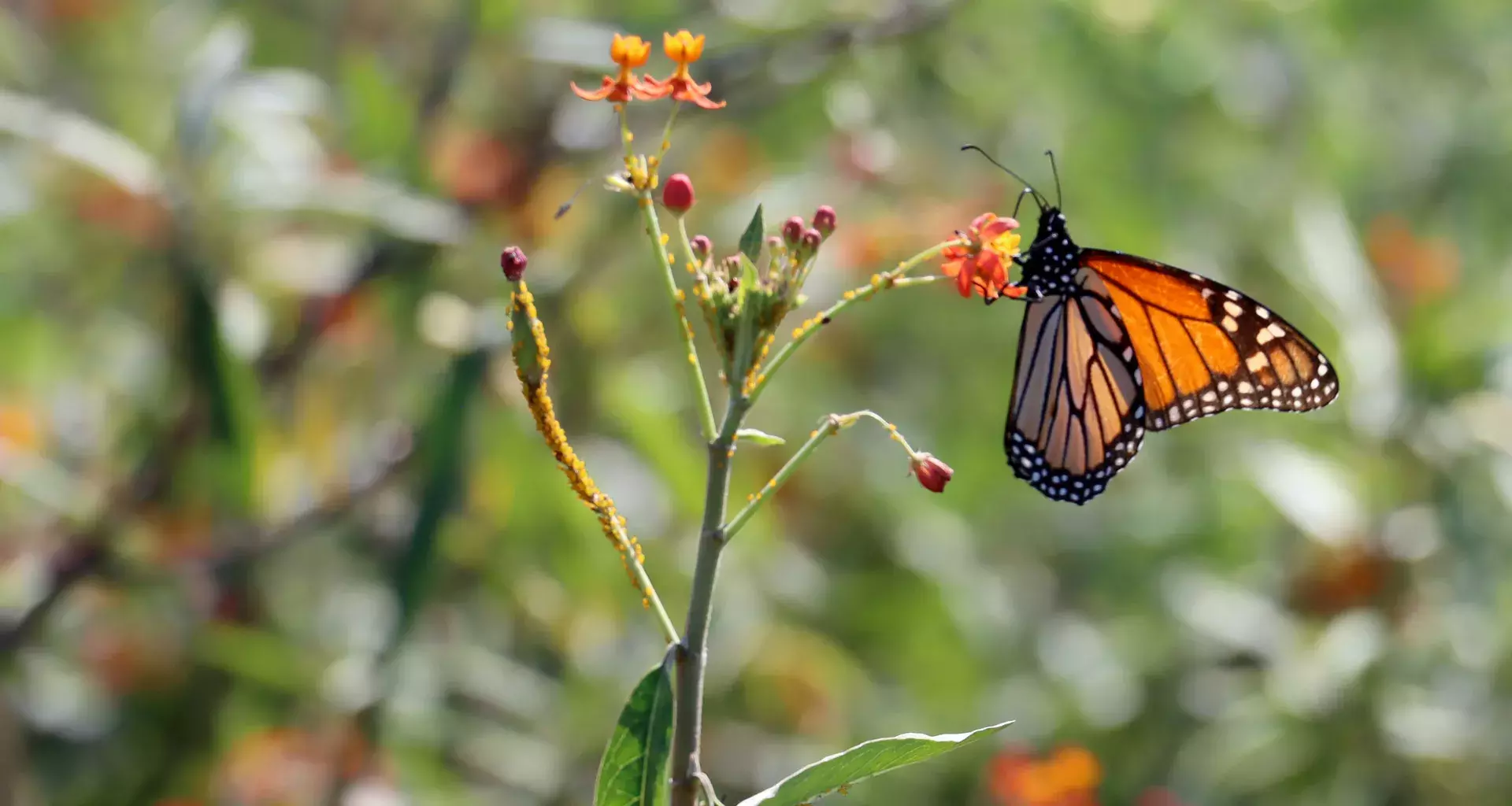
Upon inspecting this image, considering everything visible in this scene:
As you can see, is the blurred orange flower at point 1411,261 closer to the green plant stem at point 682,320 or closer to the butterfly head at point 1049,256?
the butterfly head at point 1049,256

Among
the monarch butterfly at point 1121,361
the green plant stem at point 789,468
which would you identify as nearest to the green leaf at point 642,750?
the green plant stem at point 789,468

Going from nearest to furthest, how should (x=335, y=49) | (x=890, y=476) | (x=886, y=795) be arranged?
(x=886, y=795), (x=890, y=476), (x=335, y=49)

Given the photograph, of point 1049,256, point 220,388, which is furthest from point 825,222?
point 220,388

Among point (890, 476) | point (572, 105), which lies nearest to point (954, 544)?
point (890, 476)

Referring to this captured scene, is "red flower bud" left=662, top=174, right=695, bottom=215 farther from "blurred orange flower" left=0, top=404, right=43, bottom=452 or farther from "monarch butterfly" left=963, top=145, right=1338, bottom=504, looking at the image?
"blurred orange flower" left=0, top=404, right=43, bottom=452

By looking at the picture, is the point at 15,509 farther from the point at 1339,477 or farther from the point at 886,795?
the point at 1339,477

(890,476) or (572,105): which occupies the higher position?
(572,105)
